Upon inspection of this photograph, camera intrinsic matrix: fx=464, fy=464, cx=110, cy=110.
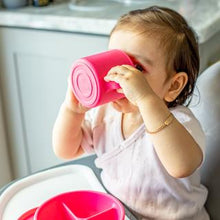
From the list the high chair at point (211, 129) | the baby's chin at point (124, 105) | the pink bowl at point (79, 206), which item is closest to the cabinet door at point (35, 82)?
the high chair at point (211, 129)

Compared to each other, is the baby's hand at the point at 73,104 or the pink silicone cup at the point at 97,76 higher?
the pink silicone cup at the point at 97,76

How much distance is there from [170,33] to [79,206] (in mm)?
322

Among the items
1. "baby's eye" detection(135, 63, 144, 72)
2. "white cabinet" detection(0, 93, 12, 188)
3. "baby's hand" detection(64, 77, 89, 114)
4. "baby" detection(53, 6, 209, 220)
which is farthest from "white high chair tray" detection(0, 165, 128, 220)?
"white cabinet" detection(0, 93, 12, 188)

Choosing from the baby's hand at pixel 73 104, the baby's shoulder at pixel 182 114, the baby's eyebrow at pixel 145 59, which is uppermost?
the baby's eyebrow at pixel 145 59

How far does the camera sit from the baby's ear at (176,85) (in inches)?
31.8

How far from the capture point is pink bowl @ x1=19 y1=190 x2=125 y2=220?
688mm

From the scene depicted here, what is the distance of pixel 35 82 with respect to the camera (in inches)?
60.8

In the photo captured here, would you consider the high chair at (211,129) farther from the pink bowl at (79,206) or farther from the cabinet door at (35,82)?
the cabinet door at (35,82)

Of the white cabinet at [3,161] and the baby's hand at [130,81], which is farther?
the white cabinet at [3,161]

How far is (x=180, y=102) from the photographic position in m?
0.87

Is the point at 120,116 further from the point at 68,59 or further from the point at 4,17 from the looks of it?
the point at 4,17

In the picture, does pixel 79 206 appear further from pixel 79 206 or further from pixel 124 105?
pixel 124 105

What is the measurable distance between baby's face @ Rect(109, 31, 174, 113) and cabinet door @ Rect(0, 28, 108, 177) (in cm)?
59

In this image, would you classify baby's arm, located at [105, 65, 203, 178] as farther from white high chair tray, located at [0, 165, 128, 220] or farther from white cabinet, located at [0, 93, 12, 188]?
white cabinet, located at [0, 93, 12, 188]
